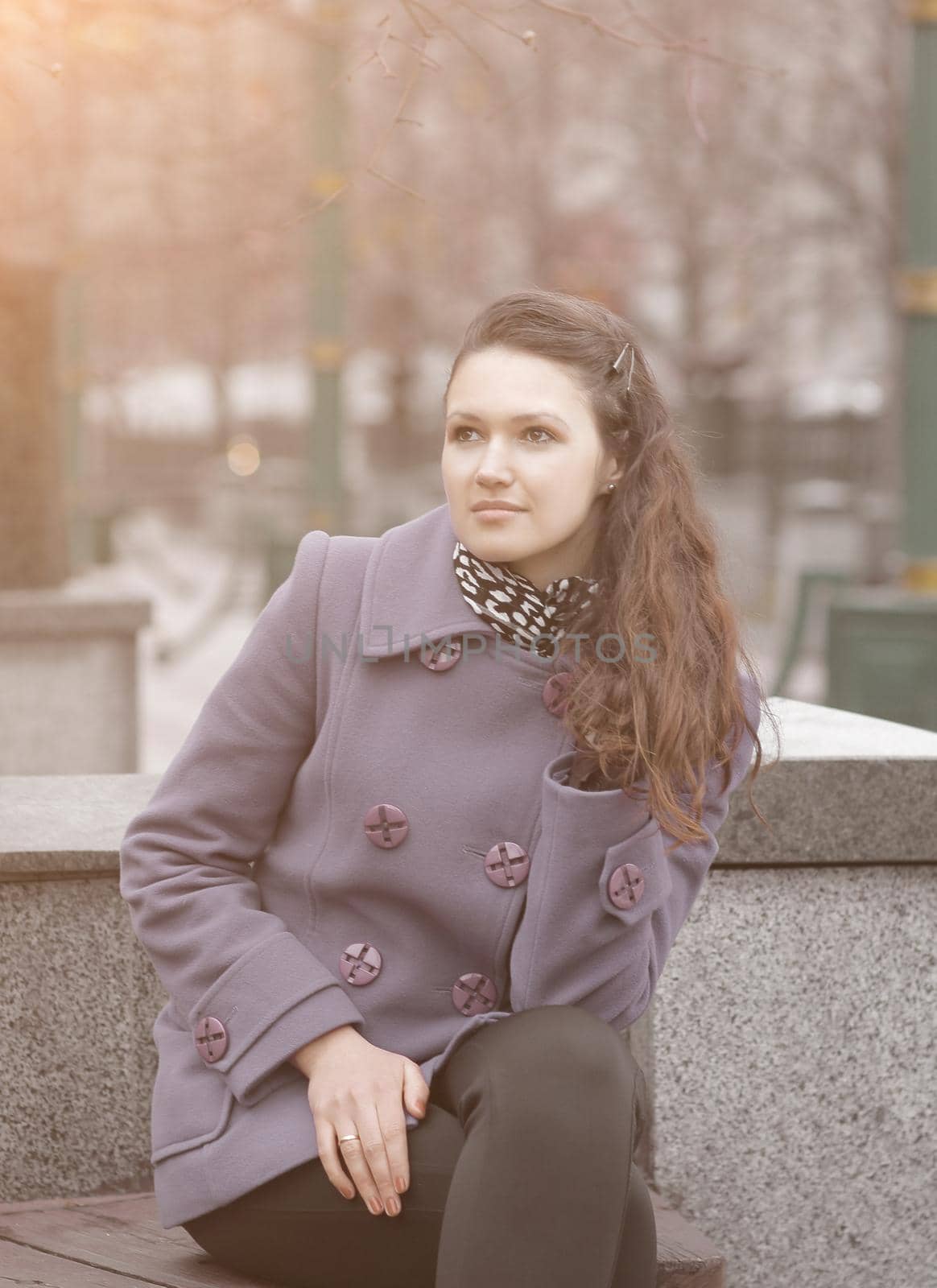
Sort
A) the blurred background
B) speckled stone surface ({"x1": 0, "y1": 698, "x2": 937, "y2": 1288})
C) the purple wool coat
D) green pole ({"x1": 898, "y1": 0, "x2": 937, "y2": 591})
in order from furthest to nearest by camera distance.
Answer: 1. green pole ({"x1": 898, "y1": 0, "x2": 937, "y2": 591})
2. the blurred background
3. speckled stone surface ({"x1": 0, "y1": 698, "x2": 937, "y2": 1288})
4. the purple wool coat

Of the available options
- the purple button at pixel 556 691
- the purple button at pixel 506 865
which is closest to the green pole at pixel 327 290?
the purple button at pixel 556 691

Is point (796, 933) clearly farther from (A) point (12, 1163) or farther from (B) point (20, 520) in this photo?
(B) point (20, 520)

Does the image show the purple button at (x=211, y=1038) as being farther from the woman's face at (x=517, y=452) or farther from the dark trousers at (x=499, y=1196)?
the woman's face at (x=517, y=452)

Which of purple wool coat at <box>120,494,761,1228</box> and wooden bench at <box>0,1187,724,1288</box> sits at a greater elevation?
purple wool coat at <box>120,494,761,1228</box>

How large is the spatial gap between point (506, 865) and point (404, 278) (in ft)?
100

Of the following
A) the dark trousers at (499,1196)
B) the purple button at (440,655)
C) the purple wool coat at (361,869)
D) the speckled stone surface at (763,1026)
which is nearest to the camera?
the dark trousers at (499,1196)

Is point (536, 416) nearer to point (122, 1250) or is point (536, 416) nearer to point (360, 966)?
point (360, 966)

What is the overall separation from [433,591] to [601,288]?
2416cm

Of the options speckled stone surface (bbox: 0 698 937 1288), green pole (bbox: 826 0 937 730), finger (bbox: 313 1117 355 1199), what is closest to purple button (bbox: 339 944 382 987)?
finger (bbox: 313 1117 355 1199)

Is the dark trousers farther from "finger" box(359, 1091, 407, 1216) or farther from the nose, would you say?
the nose

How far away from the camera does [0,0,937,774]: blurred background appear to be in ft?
24.3

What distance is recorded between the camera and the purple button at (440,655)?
8.58 feet

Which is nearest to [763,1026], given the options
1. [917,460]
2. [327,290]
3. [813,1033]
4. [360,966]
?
[813,1033]

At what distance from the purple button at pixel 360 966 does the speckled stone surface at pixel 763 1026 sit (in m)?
0.70
